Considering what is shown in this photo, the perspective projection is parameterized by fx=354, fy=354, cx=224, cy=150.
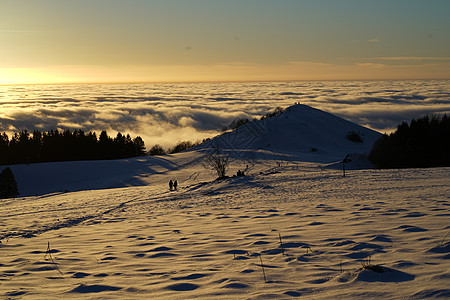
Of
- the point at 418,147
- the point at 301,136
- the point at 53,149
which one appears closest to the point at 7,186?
the point at 53,149

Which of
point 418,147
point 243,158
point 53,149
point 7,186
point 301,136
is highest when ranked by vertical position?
point 301,136

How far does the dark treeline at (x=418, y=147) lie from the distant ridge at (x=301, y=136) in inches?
789

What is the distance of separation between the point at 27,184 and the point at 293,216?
4776cm

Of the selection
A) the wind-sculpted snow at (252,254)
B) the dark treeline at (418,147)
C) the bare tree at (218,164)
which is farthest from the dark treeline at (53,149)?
the wind-sculpted snow at (252,254)

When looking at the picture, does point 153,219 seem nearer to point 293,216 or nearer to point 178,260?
point 293,216

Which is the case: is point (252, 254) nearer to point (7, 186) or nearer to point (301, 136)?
point (7, 186)

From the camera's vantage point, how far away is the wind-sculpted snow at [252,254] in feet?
16.0

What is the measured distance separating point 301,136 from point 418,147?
1312 inches

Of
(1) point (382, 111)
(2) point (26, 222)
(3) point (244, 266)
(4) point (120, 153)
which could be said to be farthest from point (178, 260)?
(1) point (382, 111)

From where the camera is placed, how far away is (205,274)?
560 cm

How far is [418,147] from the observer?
35844 millimetres

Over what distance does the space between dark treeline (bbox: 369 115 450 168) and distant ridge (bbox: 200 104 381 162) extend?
65.7 ft

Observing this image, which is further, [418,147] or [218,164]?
[418,147]

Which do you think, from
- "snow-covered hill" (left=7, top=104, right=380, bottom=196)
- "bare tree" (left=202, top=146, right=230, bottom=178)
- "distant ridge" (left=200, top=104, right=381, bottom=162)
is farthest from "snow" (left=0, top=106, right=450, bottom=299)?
"distant ridge" (left=200, top=104, right=381, bottom=162)
